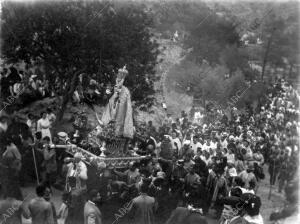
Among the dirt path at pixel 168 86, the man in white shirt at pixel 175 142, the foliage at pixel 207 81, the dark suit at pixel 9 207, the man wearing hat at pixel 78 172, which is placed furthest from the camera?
the foliage at pixel 207 81

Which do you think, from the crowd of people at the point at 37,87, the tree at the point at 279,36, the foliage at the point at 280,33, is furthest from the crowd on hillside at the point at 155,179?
the tree at the point at 279,36

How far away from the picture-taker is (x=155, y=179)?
374 inches

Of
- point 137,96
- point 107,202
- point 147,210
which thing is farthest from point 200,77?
point 147,210

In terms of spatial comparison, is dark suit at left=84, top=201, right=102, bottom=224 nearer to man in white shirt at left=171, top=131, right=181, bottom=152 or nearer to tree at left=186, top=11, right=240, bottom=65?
man in white shirt at left=171, top=131, right=181, bottom=152

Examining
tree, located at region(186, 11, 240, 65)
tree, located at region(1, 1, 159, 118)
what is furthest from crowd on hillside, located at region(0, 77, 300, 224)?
tree, located at region(186, 11, 240, 65)

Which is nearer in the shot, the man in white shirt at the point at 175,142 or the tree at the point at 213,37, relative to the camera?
the man in white shirt at the point at 175,142

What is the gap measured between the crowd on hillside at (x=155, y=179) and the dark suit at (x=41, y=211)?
14 mm

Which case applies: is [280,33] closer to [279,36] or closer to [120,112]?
[279,36]

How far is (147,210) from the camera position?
25.8ft

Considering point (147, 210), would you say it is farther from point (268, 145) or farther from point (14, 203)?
point (268, 145)

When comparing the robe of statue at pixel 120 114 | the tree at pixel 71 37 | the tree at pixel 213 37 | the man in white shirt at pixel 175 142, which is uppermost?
the tree at pixel 213 37

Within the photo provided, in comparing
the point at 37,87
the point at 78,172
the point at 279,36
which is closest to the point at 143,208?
the point at 78,172

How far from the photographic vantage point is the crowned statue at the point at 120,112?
1195 cm

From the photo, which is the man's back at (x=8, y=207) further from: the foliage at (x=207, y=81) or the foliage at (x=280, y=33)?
the foliage at (x=280, y=33)
